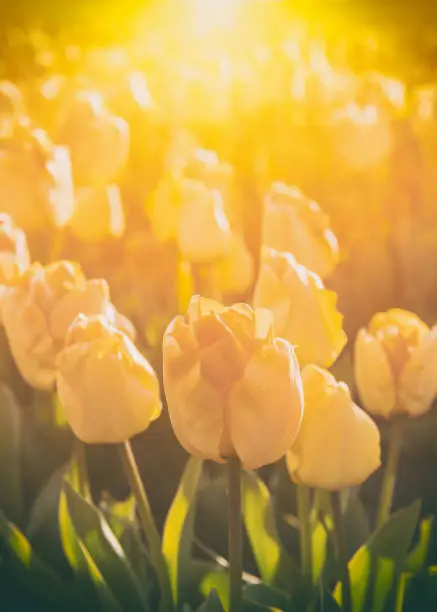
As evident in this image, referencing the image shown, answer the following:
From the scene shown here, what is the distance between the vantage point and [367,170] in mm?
667

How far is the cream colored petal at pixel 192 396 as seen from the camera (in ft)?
1.39

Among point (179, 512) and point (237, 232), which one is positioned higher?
point (237, 232)

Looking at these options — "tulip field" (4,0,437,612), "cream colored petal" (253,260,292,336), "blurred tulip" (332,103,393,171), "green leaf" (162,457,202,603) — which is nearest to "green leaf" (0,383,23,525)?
"tulip field" (4,0,437,612)

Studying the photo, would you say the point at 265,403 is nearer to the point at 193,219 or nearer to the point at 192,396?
the point at 192,396

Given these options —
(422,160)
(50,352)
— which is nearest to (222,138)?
(422,160)

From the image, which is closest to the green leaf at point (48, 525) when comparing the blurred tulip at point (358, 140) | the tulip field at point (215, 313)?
the tulip field at point (215, 313)

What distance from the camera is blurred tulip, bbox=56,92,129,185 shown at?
64 cm

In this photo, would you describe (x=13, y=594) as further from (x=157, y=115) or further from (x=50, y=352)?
(x=157, y=115)

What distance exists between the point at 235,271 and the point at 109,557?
0.75ft

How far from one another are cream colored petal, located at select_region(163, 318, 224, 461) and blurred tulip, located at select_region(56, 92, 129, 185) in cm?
25

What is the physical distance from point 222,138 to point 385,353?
27 cm

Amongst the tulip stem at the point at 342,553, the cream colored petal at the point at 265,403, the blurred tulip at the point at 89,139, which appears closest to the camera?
the cream colored petal at the point at 265,403

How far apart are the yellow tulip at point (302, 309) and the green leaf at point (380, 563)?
14cm

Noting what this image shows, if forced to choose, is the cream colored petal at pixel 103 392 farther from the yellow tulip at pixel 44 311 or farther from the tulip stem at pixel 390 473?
the tulip stem at pixel 390 473
